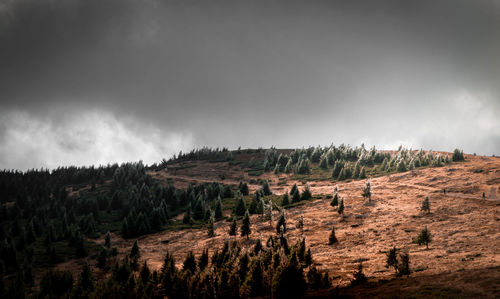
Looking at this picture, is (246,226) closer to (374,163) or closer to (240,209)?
(240,209)

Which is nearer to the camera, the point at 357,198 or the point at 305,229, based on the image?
the point at 305,229

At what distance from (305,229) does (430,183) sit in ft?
208

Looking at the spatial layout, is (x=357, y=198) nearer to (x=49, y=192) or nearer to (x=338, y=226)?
(x=338, y=226)

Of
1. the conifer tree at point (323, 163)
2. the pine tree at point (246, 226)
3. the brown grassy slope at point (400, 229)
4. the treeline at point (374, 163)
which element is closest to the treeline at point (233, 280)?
the brown grassy slope at point (400, 229)

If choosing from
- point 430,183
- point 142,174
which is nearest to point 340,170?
point 430,183

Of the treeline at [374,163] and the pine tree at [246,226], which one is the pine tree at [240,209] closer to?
the pine tree at [246,226]

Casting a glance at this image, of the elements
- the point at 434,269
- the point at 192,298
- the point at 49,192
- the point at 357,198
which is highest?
the point at 49,192

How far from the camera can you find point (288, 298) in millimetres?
33844

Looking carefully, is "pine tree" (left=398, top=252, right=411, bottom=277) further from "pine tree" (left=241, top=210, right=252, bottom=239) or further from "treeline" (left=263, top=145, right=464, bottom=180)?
"treeline" (left=263, top=145, right=464, bottom=180)

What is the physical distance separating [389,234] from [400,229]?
3.81m

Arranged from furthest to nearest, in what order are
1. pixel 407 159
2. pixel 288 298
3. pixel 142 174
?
pixel 142 174, pixel 407 159, pixel 288 298

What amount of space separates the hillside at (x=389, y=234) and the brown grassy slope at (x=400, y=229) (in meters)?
0.14

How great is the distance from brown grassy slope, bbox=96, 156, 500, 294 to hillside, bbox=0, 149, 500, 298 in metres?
0.14

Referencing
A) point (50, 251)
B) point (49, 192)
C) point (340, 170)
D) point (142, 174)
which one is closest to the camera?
point (50, 251)
